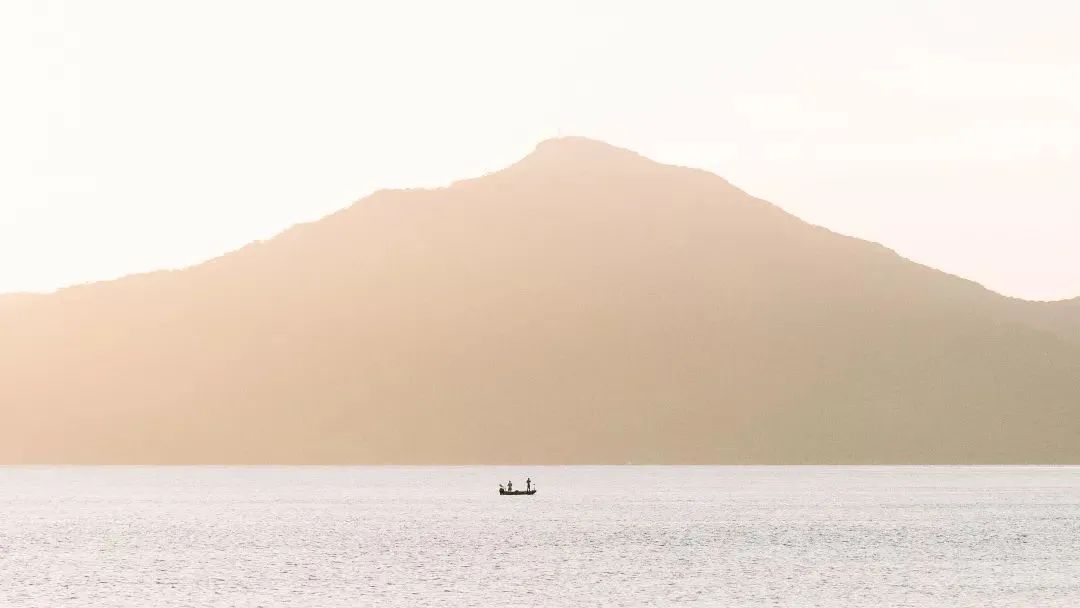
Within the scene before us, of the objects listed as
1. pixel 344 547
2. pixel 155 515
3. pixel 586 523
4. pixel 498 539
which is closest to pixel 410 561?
Answer: pixel 344 547

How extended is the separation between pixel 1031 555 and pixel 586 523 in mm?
49412

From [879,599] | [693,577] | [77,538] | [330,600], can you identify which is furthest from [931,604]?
[77,538]

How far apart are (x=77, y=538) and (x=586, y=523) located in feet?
147

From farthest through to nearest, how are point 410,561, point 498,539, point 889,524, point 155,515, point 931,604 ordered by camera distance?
point 155,515 < point 889,524 < point 498,539 < point 410,561 < point 931,604

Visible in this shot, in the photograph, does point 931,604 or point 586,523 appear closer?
point 931,604

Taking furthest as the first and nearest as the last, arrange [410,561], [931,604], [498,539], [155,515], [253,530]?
[155,515]
[253,530]
[498,539]
[410,561]
[931,604]

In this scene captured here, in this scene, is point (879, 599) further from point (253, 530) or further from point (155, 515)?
point (155, 515)

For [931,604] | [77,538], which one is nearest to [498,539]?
[77,538]

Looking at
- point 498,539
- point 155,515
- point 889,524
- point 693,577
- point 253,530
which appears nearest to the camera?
point 693,577

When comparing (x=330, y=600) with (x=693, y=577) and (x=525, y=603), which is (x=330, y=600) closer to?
(x=525, y=603)

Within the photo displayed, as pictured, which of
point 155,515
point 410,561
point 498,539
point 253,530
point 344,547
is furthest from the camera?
point 155,515

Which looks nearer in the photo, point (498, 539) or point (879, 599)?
point (879, 599)

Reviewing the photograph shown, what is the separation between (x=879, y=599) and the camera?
75.8m

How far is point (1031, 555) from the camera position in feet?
338
